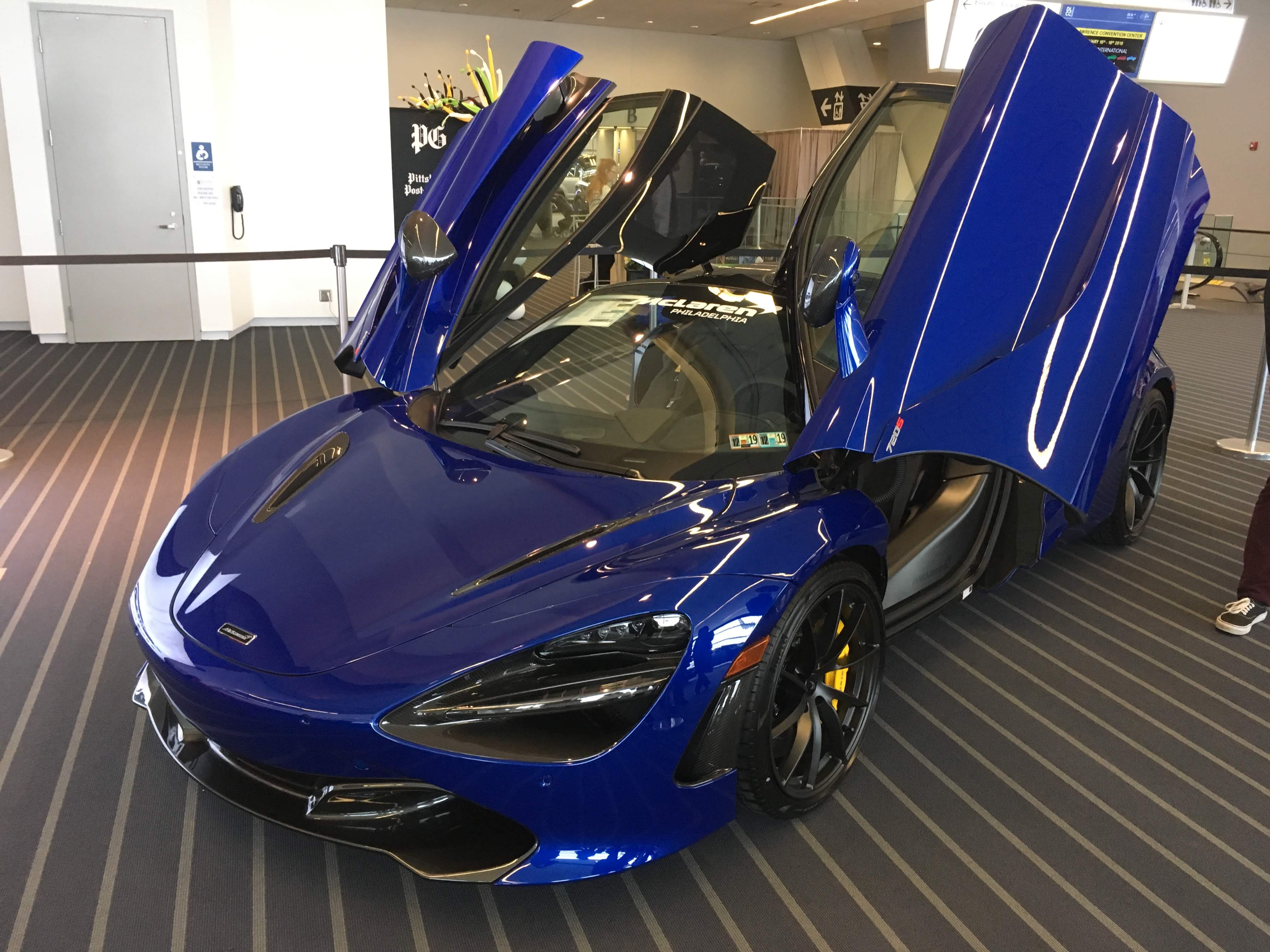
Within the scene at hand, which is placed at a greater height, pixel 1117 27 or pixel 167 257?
pixel 1117 27

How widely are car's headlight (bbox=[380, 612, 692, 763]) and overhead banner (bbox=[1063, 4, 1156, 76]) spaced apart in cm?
1088

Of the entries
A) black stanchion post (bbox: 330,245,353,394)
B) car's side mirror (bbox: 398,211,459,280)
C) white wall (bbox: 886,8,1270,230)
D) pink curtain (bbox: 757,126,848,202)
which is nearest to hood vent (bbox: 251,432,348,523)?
car's side mirror (bbox: 398,211,459,280)

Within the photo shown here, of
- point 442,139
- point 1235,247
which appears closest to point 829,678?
point 442,139

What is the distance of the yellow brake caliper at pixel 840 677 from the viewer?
2281 millimetres

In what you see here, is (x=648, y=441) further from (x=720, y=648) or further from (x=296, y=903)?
(x=296, y=903)

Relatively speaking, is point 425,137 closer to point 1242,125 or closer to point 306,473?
point 306,473

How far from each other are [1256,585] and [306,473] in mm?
3010

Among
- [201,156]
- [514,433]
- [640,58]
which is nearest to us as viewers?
[514,433]

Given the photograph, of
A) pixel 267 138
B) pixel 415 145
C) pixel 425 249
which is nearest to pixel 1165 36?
Answer: pixel 415 145

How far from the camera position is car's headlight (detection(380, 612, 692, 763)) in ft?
5.50

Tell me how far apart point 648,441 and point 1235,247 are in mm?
15483

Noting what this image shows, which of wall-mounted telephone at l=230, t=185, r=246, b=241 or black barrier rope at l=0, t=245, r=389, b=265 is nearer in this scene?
black barrier rope at l=0, t=245, r=389, b=265

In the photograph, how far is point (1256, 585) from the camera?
3.23 meters

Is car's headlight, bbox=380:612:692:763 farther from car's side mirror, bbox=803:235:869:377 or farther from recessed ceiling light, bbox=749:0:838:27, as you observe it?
recessed ceiling light, bbox=749:0:838:27
